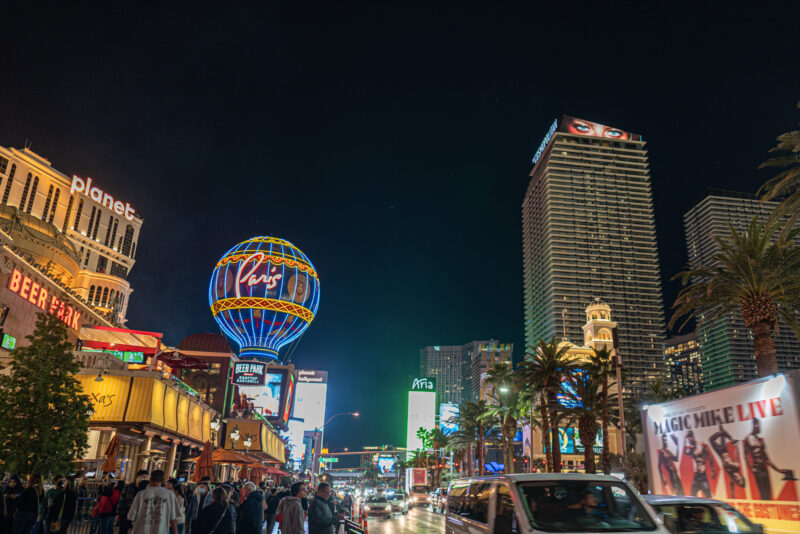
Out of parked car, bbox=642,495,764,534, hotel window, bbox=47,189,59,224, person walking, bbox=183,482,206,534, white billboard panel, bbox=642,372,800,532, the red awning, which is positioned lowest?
person walking, bbox=183,482,206,534

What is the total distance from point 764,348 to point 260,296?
36505mm

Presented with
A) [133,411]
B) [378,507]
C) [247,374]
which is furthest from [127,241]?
[133,411]

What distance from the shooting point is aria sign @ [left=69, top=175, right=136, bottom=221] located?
321 ft

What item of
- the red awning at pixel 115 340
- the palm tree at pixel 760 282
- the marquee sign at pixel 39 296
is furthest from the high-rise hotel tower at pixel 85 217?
the palm tree at pixel 760 282

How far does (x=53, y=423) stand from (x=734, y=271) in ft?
88.3

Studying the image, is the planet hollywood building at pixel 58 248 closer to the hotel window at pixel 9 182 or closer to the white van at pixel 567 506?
the hotel window at pixel 9 182

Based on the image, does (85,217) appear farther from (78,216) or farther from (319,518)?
(319,518)

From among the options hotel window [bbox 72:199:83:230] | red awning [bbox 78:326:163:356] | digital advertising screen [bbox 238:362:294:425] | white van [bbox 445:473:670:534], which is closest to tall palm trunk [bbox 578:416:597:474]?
red awning [bbox 78:326:163:356]

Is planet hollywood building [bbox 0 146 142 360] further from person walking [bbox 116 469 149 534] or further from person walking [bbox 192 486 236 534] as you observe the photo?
person walking [bbox 192 486 236 534]

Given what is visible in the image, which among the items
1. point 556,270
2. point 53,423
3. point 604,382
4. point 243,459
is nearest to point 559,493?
point 53,423

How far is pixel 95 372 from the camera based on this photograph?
28156 mm

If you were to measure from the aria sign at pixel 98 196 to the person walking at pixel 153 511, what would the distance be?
102176mm

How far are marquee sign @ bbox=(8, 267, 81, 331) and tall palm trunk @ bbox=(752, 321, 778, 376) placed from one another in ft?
99.2

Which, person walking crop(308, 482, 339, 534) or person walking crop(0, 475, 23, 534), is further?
person walking crop(0, 475, 23, 534)
